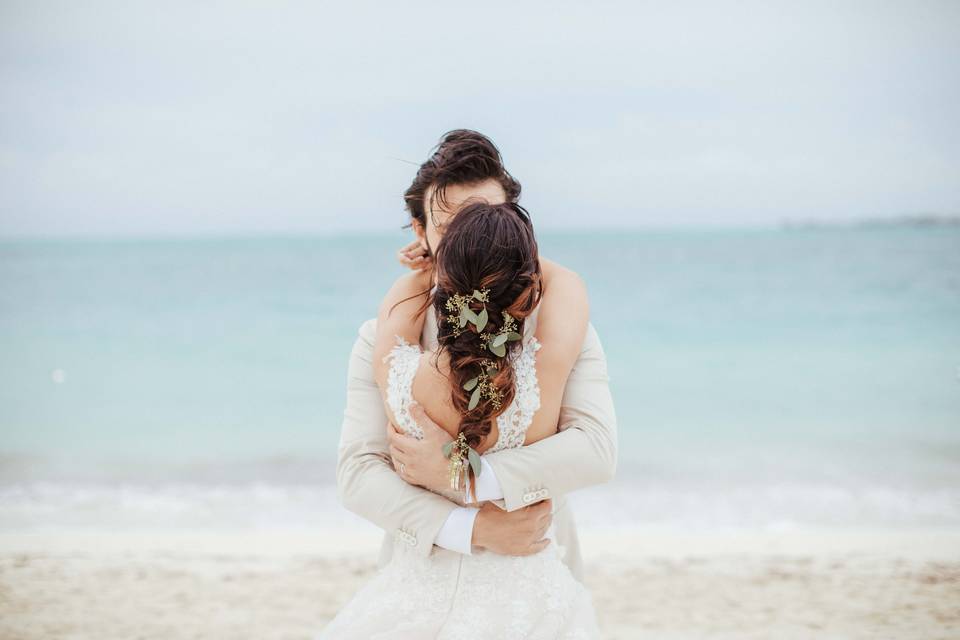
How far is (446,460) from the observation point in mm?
1784

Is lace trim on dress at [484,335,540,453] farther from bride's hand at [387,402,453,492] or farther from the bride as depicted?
bride's hand at [387,402,453,492]

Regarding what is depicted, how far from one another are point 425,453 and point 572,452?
0.35 m

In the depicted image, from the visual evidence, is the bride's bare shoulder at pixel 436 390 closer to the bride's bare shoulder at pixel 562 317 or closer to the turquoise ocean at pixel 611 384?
the bride's bare shoulder at pixel 562 317

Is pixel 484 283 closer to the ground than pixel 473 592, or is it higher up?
higher up

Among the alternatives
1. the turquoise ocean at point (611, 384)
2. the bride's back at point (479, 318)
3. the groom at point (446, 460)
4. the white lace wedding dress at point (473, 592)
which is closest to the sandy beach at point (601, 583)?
the turquoise ocean at point (611, 384)

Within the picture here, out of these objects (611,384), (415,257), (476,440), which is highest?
(415,257)

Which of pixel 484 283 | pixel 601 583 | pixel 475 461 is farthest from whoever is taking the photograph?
pixel 601 583

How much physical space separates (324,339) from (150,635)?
36.5 feet

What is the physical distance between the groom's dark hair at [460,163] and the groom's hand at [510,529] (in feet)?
2.75

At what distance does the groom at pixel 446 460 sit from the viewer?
180cm

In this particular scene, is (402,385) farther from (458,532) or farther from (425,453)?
(458,532)

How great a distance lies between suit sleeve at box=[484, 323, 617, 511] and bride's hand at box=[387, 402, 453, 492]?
0.37ft

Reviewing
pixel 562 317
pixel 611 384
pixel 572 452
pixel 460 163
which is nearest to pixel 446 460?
pixel 572 452

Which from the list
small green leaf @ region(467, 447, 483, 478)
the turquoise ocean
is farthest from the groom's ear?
the turquoise ocean
